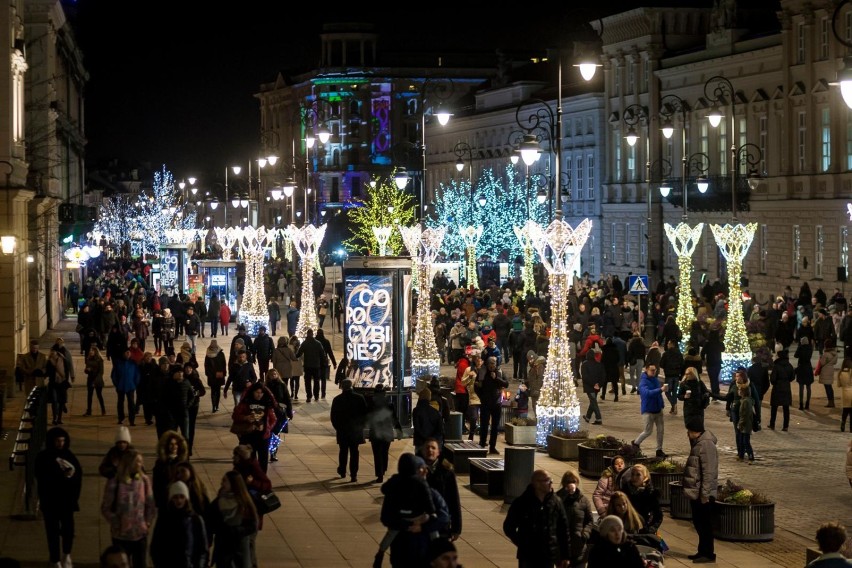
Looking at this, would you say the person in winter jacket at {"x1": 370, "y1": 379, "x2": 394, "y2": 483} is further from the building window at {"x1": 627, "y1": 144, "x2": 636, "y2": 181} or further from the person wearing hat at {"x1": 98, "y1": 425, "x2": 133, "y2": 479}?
the building window at {"x1": 627, "y1": 144, "x2": 636, "y2": 181}

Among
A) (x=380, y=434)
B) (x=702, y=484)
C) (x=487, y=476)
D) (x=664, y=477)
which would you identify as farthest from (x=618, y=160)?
(x=702, y=484)

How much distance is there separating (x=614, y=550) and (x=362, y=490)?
9123mm

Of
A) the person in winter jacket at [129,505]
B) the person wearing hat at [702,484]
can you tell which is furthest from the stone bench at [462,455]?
the person in winter jacket at [129,505]

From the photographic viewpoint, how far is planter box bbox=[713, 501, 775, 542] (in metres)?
18.2

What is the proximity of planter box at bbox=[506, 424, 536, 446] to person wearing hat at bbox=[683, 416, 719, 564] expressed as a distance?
8.37m

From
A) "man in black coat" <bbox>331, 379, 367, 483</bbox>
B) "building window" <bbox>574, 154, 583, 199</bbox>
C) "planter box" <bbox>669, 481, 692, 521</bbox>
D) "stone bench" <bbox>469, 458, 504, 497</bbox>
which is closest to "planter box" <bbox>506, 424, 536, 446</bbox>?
"stone bench" <bbox>469, 458, 504, 497</bbox>

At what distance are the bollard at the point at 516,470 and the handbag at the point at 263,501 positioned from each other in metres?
5.73

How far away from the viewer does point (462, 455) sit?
22.8m

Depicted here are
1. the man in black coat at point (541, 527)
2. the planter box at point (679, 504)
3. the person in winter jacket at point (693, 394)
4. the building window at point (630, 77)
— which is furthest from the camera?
the building window at point (630, 77)

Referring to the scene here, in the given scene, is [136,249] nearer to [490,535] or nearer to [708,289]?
[708,289]

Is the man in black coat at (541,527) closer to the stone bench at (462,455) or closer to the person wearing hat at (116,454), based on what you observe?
the person wearing hat at (116,454)

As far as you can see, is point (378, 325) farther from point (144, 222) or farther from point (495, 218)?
point (144, 222)

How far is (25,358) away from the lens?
94.1 feet

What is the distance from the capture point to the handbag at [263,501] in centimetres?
1464
